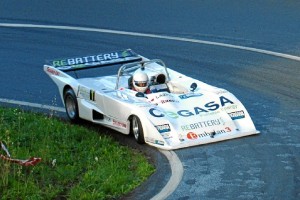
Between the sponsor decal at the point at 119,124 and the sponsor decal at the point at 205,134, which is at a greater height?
the sponsor decal at the point at 205,134

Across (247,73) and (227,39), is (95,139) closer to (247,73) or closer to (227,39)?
(247,73)

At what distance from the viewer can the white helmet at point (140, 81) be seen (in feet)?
43.7

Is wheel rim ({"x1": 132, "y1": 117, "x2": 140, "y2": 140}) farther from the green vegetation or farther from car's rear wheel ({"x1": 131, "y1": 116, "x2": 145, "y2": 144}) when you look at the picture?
the green vegetation

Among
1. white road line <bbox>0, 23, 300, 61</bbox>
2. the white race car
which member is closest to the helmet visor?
the white race car

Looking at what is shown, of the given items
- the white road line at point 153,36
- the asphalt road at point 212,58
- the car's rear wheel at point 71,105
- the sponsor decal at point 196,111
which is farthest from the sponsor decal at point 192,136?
the white road line at point 153,36

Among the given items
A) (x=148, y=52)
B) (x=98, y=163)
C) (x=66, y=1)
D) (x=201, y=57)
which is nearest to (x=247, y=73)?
(x=201, y=57)

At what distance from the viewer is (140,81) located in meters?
13.3

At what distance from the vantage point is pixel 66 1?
24.6m

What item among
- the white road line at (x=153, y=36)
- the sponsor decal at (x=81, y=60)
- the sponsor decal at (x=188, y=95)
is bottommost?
the white road line at (x=153, y=36)

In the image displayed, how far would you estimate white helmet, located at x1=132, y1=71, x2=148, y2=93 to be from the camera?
13320 millimetres

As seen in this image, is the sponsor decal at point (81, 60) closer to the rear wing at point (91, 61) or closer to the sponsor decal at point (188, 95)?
the rear wing at point (91, 61)

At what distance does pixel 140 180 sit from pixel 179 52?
8.41 m

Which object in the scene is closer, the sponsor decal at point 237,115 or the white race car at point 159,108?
the white race car at point 159,108

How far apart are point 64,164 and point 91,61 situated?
13.0ft
